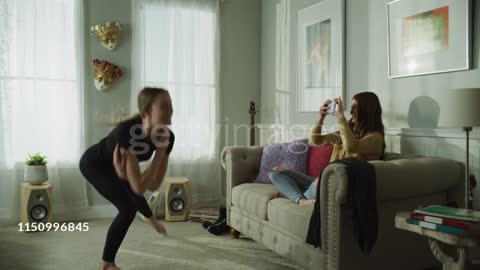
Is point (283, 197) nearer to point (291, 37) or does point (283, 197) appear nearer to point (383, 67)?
point (383, 67)

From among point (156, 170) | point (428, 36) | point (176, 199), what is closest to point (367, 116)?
point (428, 36)

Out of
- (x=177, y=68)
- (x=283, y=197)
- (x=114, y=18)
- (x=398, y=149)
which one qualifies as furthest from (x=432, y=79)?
(x=114, y=18)

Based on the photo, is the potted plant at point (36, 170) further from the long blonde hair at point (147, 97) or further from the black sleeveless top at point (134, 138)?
the long blonde hair at point (147, 97)

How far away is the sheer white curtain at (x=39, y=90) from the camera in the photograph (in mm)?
3758

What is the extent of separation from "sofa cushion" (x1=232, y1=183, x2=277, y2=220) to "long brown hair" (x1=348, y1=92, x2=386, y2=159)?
2.41 ft

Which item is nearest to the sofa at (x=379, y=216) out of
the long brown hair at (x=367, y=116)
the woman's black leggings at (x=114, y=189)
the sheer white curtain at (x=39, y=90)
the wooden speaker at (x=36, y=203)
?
the long brown hair at (x=367, y=116)

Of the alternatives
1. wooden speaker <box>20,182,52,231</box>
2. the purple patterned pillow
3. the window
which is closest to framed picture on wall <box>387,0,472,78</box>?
the purple patterned pillow

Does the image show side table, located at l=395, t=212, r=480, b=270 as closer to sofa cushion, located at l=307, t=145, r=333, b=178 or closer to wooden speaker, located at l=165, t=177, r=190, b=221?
sofa cushion, located at l=307, t=145, r=333, b=178

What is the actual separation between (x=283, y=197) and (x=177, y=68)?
149cm

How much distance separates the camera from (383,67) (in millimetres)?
3162

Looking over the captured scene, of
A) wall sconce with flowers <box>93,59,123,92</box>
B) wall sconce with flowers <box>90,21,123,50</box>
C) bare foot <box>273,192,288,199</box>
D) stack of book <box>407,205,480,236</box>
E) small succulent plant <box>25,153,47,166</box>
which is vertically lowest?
bare foot <box>273,192,288,199</box>

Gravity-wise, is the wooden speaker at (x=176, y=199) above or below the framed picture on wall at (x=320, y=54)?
below

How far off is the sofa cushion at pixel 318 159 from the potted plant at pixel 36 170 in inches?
87.7

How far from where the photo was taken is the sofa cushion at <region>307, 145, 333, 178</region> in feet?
10.7
